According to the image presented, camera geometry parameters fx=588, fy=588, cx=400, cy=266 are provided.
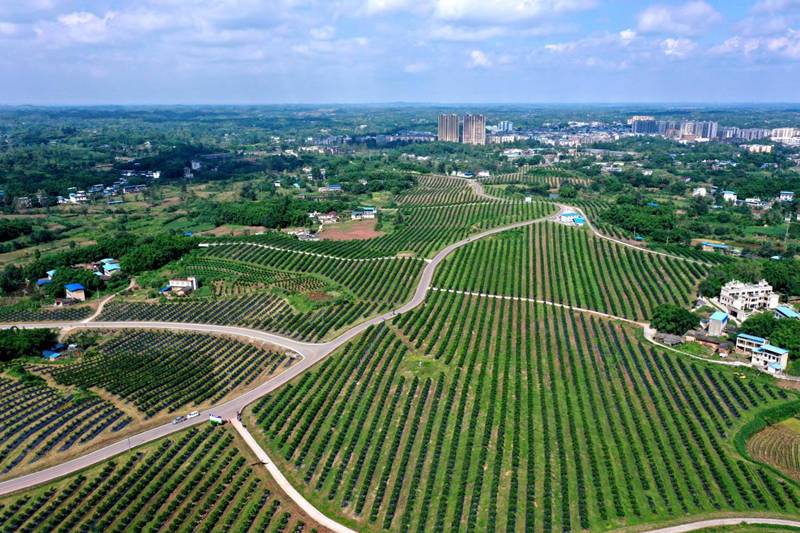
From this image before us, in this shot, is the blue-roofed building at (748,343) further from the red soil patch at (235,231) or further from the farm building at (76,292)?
the red soil patch at (235,231)

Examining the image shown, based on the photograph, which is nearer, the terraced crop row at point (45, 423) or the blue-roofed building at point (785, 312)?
the terraced crop row at point (45, 423)

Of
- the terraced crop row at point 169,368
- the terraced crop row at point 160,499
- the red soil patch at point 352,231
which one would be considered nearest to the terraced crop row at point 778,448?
the terraced crop row at point 160,499

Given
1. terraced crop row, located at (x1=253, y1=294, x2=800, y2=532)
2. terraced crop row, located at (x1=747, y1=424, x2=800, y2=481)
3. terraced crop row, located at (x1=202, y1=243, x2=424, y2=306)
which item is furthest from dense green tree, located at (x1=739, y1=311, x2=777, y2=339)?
terraced crop row, located at (x1=202, y1=243, x2=424, y2=306)

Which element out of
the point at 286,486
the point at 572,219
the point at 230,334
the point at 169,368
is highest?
the point at 572,219

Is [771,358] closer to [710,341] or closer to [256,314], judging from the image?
[710,341]

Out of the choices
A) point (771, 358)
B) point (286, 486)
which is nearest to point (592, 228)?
point (771, 358)

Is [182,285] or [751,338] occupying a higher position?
[751,338]

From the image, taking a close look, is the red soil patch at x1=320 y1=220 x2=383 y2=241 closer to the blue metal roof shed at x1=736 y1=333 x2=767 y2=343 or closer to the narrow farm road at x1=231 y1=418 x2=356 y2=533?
the narrow farm road at x1=231 y1=418 x2=356 y2=533
